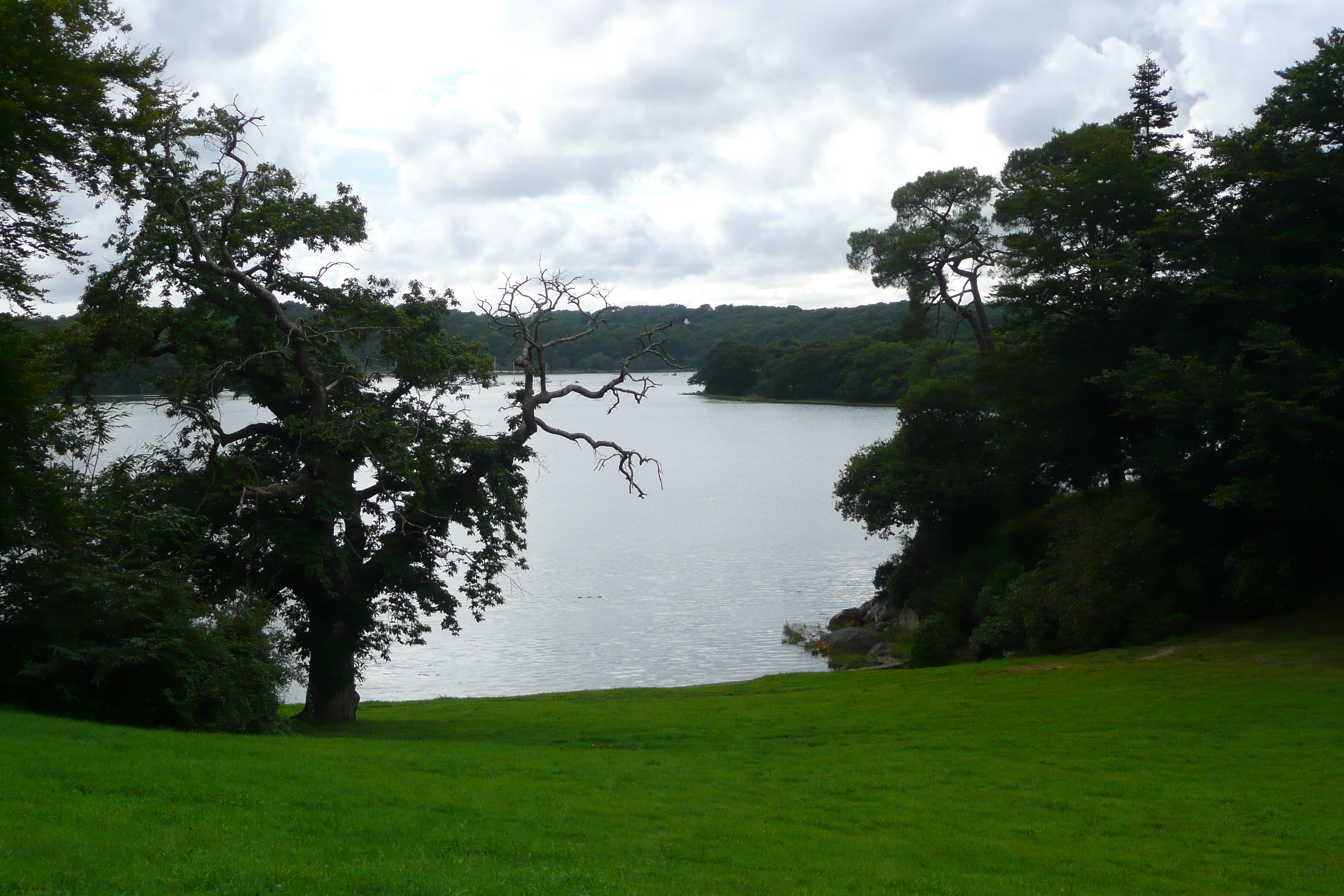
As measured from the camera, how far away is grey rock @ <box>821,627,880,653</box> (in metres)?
41.2

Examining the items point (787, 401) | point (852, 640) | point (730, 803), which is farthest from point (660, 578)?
point (787, 401)

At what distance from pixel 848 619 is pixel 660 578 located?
11.5m

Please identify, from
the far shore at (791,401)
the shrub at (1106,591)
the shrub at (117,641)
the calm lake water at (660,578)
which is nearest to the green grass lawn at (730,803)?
the shrub at (117,641)

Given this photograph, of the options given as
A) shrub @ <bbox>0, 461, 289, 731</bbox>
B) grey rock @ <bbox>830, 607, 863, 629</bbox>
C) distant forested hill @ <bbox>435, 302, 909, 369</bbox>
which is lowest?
grey rock @ <bbox>830, 607, 863, 629</bbox>

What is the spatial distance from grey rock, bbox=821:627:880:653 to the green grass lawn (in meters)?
20.8

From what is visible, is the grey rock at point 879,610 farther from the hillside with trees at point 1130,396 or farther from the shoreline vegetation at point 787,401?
the shoreline vegetation at point 787,401

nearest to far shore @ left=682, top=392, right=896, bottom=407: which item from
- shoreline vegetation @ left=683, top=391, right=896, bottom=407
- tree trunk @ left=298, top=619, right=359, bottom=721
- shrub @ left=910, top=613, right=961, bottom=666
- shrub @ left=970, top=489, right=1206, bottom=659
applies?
shoreline vegetation @ left=683, top=391, right=896, bottom=407

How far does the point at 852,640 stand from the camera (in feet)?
137

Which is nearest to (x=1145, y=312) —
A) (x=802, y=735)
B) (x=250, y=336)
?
(x=802, y=735)

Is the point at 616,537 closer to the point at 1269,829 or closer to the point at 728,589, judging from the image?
the point at 728,589

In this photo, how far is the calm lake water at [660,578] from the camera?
38.8 meters

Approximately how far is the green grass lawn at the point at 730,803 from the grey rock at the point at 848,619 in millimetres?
24625

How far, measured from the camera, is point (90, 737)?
41.3 ft

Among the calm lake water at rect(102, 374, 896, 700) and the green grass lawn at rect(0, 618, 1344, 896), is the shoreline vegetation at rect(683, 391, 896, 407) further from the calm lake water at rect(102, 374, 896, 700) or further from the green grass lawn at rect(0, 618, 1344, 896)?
the green grass lawn at rect(0, 618, 1344, 896)
